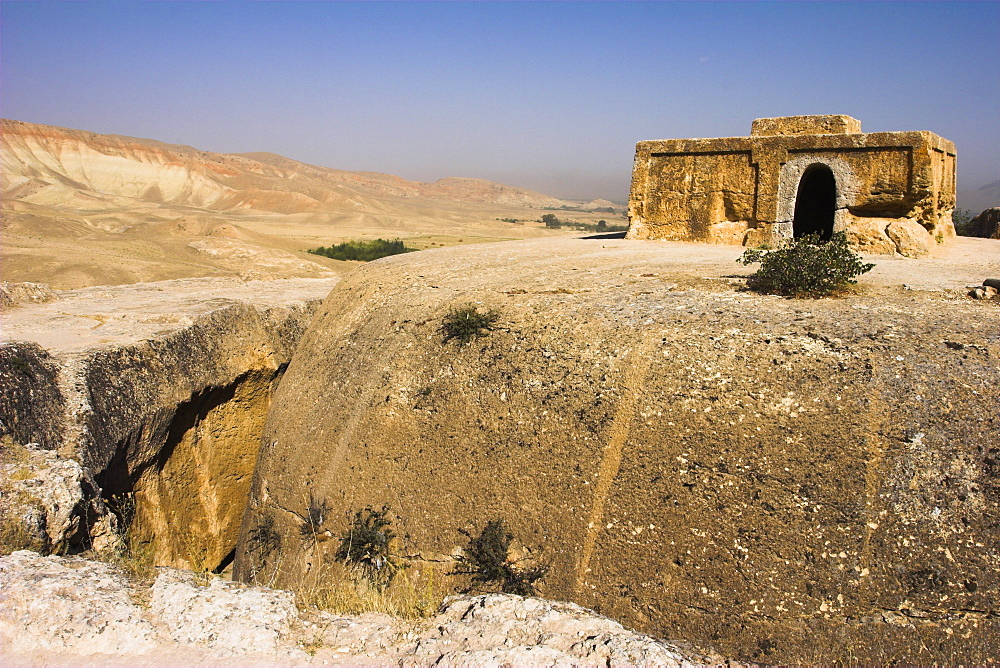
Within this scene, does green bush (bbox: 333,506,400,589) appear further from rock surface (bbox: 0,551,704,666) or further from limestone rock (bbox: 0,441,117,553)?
limestone rock (bbox: 0,441,117,553)

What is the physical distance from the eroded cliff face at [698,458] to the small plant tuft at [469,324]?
0.10 metres

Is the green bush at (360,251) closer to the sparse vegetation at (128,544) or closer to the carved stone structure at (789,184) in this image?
the carved stone structure at (789,184)

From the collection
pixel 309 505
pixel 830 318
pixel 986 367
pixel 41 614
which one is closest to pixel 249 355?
pixel 309 505

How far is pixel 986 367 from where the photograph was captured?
3756mm

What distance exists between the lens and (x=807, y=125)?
893 centimetres

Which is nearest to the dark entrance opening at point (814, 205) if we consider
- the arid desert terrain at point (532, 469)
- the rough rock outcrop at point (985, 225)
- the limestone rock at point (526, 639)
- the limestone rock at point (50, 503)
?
the arid desert terrain at point (532, 469)

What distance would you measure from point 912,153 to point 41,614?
9.23m

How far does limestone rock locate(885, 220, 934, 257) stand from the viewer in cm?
783

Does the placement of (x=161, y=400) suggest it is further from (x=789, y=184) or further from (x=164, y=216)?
(x=164, y=216)

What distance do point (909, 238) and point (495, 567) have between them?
6.87 meters

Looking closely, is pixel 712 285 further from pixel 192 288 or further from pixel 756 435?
pixel 192 288

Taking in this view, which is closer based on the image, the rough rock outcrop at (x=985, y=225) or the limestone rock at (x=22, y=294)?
the limestone rock at (x=22, y=294)

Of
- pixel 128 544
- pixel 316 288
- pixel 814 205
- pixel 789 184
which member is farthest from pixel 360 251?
pixel 128 544

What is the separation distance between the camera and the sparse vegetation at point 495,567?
12.4ft
